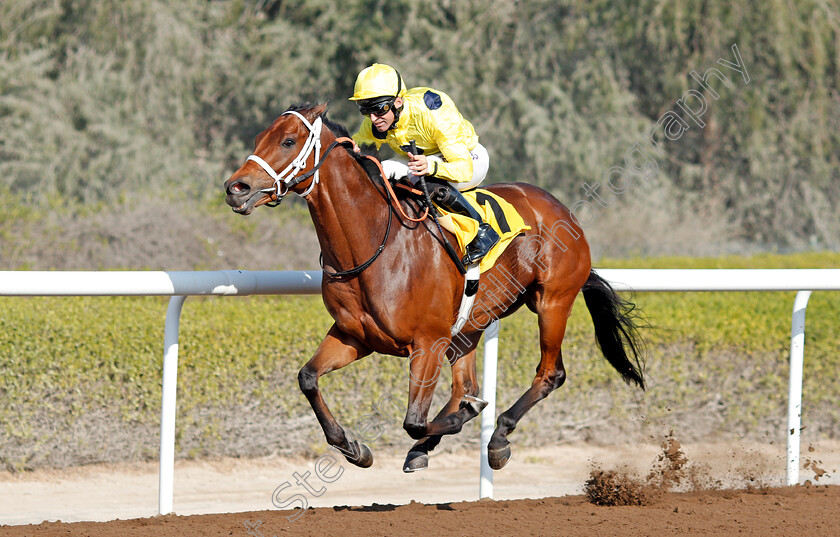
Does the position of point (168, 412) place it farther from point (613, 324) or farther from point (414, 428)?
point (613, 324)

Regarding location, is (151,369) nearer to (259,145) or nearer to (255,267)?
(259,145)

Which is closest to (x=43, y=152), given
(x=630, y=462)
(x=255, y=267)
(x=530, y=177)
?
(x=255, y=267)

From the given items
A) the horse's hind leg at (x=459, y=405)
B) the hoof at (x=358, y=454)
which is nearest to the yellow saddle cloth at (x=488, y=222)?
the horse's hind leg at (x=459, y=405)

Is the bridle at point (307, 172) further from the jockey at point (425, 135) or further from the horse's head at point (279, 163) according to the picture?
the jockey at point (425, 135)

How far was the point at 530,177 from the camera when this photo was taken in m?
15.0

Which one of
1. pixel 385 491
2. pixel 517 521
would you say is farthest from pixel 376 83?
pixel 385 491

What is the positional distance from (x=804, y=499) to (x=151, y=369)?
3.44 metres

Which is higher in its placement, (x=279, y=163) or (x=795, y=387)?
(x=279, y=163)

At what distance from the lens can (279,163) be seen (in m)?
3.37

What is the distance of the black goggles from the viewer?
371 cm

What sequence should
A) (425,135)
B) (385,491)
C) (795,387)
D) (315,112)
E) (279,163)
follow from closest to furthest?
1. (279,163)
2. (315,112)
3. (425,135)
4. (795,387)
5. (385,491)

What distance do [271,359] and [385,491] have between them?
101cm

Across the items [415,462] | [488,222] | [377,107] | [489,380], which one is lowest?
[415,462]

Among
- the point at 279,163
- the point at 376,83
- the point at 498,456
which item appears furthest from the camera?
the point at 498,456
